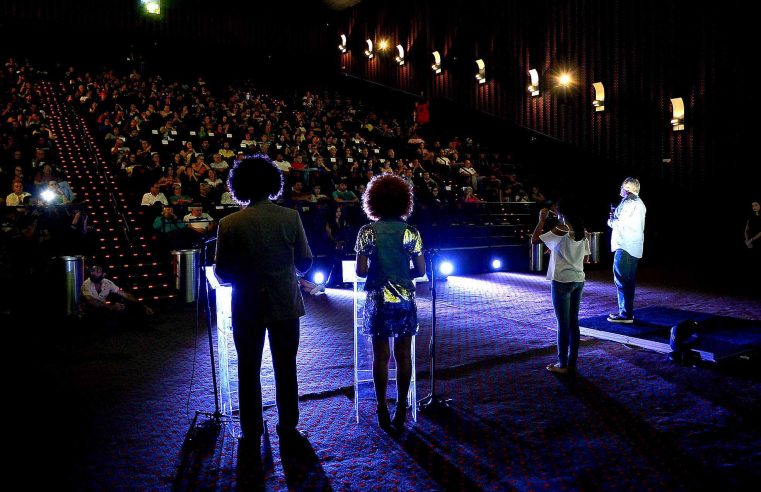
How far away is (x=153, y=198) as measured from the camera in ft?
33.5

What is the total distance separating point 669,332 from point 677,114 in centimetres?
905

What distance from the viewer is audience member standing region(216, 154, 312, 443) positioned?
3.02m

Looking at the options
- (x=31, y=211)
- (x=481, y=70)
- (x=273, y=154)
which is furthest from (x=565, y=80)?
(x=31, y=211)

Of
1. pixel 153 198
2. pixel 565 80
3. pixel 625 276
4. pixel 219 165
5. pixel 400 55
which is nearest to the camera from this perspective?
pixel 625 276

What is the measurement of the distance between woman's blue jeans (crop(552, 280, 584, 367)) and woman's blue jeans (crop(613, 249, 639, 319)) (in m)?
1.56

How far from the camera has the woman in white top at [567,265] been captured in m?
4.52

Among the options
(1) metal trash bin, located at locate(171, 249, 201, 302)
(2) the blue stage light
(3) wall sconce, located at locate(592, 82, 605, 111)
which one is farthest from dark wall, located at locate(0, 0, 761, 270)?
(1) metal trash bin, located at locate(171, 249, 201, 302)

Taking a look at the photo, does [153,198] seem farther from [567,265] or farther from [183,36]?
[183,36]

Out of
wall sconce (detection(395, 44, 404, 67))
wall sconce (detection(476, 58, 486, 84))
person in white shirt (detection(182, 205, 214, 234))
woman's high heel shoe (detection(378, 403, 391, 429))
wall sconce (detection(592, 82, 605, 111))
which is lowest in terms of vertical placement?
woman's high heel shoe (detection(378, 403, 391, 429))

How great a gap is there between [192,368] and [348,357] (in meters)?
1.40

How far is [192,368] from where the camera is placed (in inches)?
199

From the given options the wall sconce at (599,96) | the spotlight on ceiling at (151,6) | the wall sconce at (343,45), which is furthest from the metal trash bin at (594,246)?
the spotlight on ceiling at (151,6)

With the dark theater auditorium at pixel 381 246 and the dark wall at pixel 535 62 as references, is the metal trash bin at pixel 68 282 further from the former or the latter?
the dark wall at pixel 535 62

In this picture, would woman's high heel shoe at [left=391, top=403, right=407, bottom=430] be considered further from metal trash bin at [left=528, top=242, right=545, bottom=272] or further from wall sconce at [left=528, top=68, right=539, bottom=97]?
Result: wall sconce at [left=528, top=68, right=539, bottom=97]
